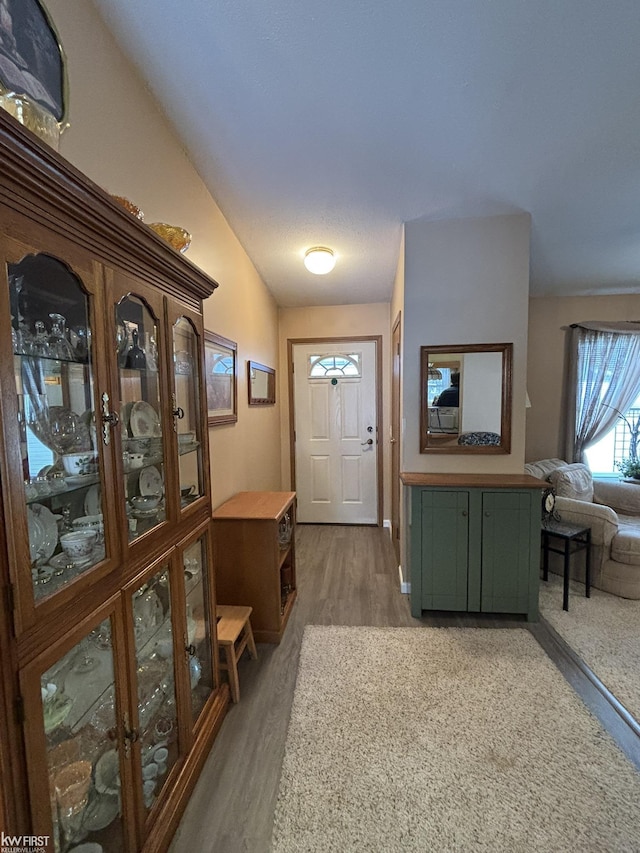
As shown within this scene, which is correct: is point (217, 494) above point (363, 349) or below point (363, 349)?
below

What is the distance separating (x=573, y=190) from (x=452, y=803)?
301 centimetres

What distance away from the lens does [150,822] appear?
1101 mm

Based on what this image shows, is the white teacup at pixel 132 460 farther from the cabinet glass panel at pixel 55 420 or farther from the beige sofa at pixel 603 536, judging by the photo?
the beige sofa at pixel 603 536

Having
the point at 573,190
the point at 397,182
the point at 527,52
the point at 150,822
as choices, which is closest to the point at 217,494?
the point at 150,822

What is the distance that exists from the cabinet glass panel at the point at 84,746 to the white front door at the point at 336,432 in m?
3.30

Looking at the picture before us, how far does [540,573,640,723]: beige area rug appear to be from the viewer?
5.91 feet

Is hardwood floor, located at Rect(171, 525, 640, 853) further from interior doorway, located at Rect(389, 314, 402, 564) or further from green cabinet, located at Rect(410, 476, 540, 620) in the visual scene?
interior doorway, located at Rect(389, 314, 402, 564)

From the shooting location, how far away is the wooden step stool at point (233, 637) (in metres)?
1.70

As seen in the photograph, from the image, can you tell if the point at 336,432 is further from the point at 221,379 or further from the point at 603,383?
the point at 603,383

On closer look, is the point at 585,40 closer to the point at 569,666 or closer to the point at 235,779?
Answer: the point at 569,666

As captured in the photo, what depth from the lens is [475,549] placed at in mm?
2314

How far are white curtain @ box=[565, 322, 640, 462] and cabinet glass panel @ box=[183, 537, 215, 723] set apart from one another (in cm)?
398

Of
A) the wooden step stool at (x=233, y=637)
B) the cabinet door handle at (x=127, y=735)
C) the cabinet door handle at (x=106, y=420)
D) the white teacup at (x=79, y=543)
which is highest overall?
the cabinet door handle at (x=106, y=420)

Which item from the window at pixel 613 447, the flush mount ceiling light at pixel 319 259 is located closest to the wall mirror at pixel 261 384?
the flush mount ceiling light at pixel 319 259
